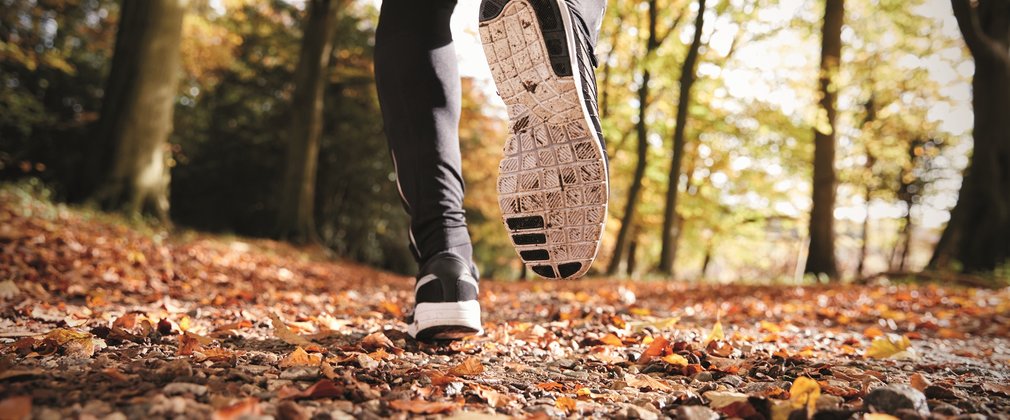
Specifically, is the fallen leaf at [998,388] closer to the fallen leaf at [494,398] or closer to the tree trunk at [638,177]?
the fallen leaf at [494,398]

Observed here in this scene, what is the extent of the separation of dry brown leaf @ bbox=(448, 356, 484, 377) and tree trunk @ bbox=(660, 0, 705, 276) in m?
11.1

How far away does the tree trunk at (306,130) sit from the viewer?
1060cm

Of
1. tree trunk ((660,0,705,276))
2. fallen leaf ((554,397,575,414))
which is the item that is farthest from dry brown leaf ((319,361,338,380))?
tree trunk ((660,0,705,276))

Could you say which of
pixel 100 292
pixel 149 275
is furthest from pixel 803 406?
pixel 149 275

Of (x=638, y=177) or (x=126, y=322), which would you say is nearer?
(x=126, y=322)

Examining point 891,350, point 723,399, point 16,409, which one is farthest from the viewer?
point 891,350

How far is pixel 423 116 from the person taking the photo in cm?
170

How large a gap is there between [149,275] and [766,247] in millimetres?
27263

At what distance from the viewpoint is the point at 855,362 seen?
1.75m

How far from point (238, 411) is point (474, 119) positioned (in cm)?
1369

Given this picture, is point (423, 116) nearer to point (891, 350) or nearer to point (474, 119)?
point (891, 350)

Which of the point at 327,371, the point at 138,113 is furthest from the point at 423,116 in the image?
the point at 138,113

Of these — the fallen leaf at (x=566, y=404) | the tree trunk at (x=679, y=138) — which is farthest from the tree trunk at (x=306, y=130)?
the fallen leaf at (x=566, y=404)

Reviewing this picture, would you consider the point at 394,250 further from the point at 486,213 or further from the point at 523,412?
the point at 523,412
